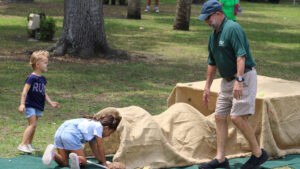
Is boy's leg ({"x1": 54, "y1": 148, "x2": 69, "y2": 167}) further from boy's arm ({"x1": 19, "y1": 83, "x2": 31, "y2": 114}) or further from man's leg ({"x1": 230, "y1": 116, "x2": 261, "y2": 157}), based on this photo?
man's leg ({"x1": 230, "y1": 116, "x2": 261, "y2": 157})

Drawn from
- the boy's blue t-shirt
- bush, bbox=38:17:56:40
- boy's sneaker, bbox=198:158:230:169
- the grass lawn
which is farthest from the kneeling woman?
bush, bbox=38:17:56:40

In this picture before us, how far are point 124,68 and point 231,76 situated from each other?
22.8ft

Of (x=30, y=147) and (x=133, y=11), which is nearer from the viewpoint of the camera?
(x=30, y=147)

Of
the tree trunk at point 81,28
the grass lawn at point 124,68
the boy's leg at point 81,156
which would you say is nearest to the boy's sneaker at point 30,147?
the grass lawn at point 124,68

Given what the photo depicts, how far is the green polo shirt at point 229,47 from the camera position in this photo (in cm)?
592

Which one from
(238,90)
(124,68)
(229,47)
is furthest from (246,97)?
(124,68)

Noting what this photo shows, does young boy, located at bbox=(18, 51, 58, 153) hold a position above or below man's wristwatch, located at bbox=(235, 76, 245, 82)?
below

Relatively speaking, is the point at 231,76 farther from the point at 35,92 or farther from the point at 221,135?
the point at 35,92

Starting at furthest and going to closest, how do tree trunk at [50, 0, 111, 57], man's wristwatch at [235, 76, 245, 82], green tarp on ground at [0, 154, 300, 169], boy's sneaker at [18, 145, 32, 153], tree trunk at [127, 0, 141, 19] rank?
tree trunk at [127, 0, 141, 19]
tree trunk at [50, 0, 111, 57]
boy's sneaker at [18, 145, 32, 153]
green tarp on ground at [0, 154, 300, 169]
man's wristwatch at [235, 76, 245, 82]

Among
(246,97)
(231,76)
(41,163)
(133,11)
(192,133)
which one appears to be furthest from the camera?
(133,11)

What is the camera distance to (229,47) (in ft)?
19.7

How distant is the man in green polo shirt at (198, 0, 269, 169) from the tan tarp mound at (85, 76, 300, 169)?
46 centimetres

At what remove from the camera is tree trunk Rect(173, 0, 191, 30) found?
19703 millimetres

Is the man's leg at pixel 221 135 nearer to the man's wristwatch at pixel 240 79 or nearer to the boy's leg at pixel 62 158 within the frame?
the man's wristwatch at pixel 240 79
